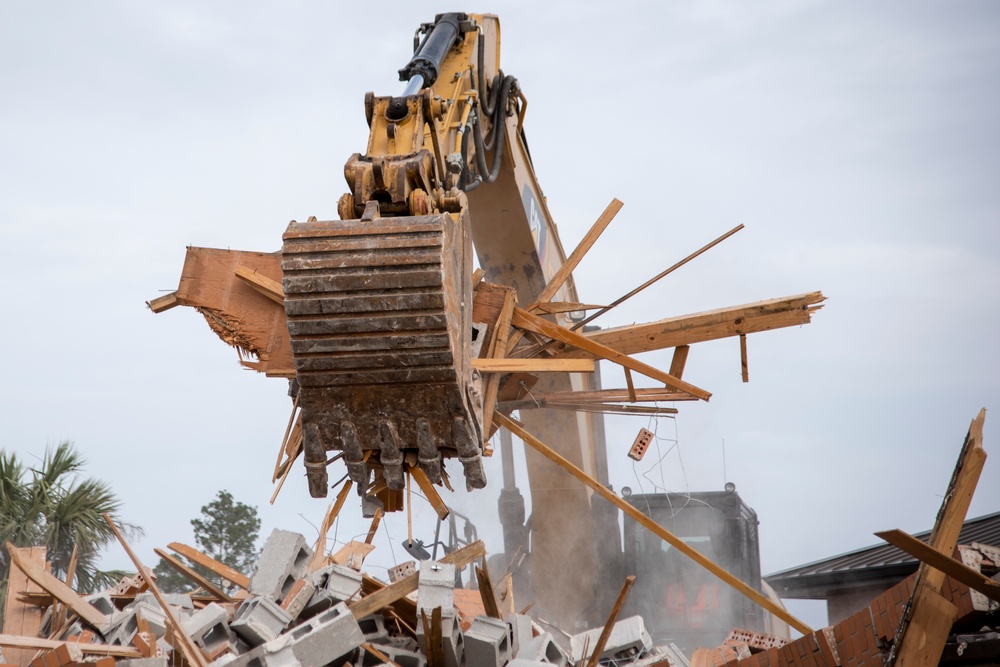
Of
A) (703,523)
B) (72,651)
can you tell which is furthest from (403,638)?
(703,523)

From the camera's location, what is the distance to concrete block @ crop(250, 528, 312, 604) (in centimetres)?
706

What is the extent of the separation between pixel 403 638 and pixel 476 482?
49.0 inches

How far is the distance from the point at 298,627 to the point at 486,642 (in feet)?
3.31

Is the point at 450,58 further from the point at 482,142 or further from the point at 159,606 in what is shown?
the point at 159,606

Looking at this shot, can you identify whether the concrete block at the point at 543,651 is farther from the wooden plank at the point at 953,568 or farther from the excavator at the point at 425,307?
the wooden plank at the point at 953,568

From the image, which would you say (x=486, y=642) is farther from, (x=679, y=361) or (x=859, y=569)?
(x=859, y=569)

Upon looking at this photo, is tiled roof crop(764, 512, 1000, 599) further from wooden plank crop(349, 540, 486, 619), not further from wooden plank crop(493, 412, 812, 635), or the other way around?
wooden plank crop(349, 540, 486, 619)

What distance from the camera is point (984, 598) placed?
5.16 m

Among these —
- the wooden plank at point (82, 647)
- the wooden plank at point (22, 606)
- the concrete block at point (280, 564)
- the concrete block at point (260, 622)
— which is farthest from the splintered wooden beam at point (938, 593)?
the wooden plank at point (22, 606)

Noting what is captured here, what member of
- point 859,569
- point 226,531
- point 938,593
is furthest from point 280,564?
point 226,531

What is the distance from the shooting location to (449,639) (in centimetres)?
620

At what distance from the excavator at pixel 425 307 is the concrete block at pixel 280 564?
1.01 m

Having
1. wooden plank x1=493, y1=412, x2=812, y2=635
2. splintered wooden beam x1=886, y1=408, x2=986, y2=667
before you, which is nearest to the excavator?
wooden plank x1=493, y1=412, x2=812, y2=635

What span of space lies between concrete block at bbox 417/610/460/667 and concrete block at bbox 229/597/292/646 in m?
0.81
